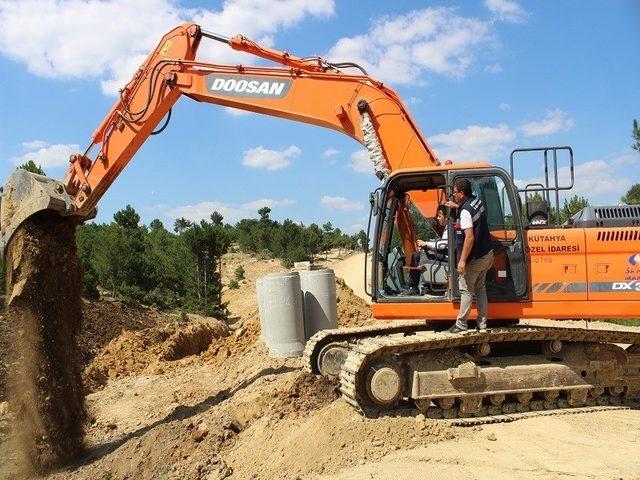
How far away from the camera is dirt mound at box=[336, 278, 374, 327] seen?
520 inches

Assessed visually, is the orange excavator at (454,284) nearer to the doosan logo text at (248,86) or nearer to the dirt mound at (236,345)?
the doosan logo text at (248,86)

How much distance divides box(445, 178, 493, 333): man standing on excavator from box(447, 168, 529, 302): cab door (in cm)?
22

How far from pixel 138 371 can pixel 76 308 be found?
528 centimetres

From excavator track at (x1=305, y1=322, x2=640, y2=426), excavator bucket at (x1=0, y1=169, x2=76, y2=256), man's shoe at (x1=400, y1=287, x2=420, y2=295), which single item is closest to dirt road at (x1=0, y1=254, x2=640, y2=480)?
excavator track at (x1=305, y1=322, x2=640, y2=426)

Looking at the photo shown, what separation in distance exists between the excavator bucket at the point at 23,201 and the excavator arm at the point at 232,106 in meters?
0.01

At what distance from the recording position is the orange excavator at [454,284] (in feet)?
22.9

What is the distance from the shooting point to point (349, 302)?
14.9m

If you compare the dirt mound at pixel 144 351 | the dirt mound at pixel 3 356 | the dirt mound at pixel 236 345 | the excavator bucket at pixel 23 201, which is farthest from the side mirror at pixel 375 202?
the dirt mound at pixel 144 351

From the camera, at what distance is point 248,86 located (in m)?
8.80

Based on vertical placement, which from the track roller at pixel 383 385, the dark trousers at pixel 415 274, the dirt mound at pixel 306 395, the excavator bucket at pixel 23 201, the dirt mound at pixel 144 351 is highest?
the excavator bucket at pixel 23 201

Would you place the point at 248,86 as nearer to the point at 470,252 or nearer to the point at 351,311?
the point at 470,252

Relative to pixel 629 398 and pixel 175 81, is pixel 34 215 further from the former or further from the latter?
pixel 629 398

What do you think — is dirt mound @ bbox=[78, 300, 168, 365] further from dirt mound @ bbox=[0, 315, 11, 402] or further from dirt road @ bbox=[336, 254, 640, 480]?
dirt road @ bbox=[336, 254, 640, 480]

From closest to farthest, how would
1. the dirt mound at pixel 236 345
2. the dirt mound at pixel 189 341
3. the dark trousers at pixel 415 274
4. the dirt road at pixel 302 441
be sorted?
the dirt road at pixel 302 441 → the dark trousers at pixel 415 274 → the dirt mound at pixel 236 345 → the dirt mound at pixel 189 341
